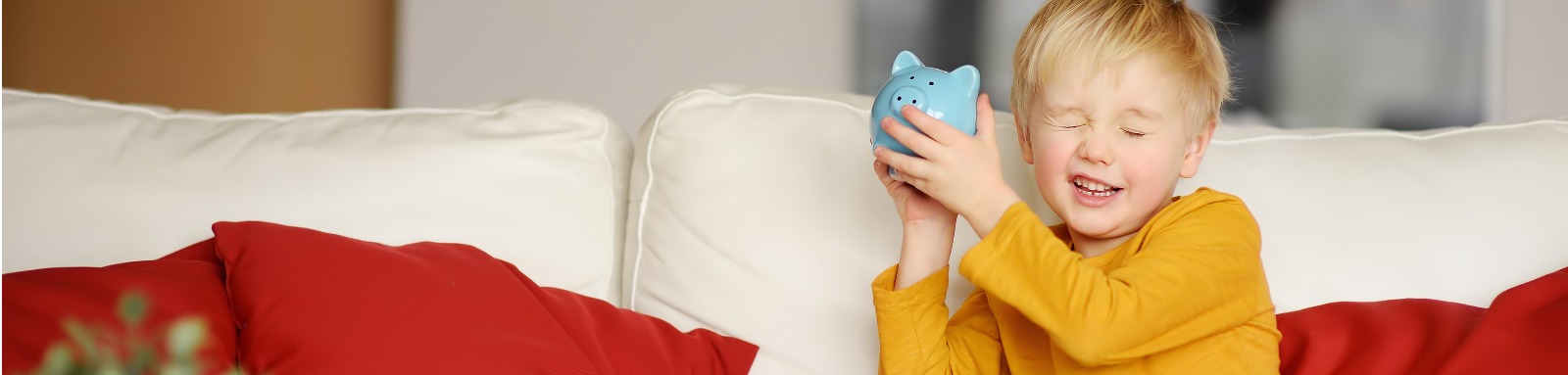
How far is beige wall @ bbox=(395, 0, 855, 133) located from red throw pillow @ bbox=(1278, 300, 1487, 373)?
7.42 feet

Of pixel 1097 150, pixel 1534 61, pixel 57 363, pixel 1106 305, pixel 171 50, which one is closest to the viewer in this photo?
pixel 57 363

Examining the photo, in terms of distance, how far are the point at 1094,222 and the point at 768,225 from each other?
0.36 m

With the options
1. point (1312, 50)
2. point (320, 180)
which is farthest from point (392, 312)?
point (1312, 50)

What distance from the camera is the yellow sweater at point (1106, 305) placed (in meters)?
0.82

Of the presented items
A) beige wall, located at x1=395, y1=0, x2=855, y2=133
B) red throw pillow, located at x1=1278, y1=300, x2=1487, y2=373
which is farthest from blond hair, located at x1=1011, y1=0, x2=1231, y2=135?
beige wall, located at x1=395, y1=0, x2=855, y2=133

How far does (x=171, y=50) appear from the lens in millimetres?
2934

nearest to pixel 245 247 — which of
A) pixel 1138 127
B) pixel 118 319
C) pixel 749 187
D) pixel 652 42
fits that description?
pixel 118 319

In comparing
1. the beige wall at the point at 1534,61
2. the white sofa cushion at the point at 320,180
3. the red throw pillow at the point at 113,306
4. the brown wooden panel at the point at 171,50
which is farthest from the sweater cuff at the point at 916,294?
the beige wall at the point at 1534,61

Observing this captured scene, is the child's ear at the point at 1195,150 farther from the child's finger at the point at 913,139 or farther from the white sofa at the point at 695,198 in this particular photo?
the child's finger at the point at 913,139

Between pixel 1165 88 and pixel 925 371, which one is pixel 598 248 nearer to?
pixel 925 371

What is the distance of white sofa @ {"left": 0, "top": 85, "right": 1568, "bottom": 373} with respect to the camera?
111cm

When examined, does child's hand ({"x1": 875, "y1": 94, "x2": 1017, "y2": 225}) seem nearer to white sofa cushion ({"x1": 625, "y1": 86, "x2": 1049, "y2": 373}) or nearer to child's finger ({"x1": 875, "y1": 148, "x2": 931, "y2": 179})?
child's finger ({"x1": 875, "y1": 148, "x2": 931, "y2": 179})

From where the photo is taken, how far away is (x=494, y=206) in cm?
118

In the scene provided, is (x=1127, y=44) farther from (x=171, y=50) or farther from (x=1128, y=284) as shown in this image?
(x=171, y=50)
